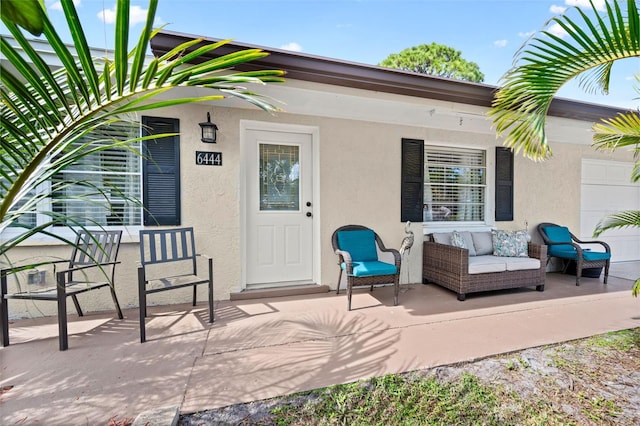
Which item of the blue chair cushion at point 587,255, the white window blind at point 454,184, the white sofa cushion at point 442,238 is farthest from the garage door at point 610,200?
the white sofa cushion at point 442,238

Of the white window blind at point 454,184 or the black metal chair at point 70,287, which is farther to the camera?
the white window blind at point 454,184

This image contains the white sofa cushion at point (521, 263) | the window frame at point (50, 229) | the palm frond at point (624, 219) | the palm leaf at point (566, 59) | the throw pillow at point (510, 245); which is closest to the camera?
the palm leaf at point (566, 59)

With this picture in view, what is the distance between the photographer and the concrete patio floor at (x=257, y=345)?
186 centimetres

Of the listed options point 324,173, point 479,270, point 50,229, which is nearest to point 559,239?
point 479,270

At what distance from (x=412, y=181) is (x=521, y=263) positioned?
1.88 metres

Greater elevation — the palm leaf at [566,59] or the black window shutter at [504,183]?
the palm leaf at [566,59]

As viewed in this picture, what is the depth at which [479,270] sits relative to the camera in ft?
12.5

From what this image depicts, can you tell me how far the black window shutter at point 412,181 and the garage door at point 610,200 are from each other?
3.73 meters

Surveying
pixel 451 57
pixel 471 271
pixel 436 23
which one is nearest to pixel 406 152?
pixel 471 271

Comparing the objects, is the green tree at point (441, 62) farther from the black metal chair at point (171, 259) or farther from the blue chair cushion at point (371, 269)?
the black metal chair at point (171, 259)

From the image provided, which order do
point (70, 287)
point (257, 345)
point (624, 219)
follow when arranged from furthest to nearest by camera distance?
point (70, 287) → point (624, 219) → point (257, 345)

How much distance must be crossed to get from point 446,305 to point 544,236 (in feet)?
9.57

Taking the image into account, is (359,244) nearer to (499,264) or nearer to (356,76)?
(499,264)

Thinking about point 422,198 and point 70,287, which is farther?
point 422,198
